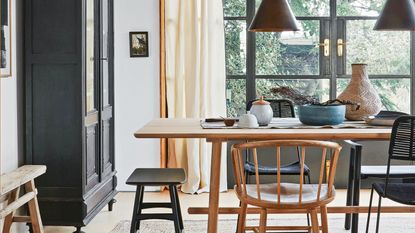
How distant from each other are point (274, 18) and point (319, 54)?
231 centimetres

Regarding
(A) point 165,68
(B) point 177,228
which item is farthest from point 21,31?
(A) point 165,68

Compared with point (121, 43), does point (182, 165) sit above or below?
below

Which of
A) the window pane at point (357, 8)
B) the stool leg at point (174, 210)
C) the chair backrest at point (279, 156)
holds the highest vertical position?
the window pane at point (357, 8)

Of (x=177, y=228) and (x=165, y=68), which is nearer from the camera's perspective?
(x=177, y=228)

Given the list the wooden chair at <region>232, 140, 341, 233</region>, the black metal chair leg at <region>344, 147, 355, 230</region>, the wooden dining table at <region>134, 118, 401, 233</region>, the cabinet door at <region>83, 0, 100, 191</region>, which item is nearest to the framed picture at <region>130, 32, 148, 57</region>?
the cabinet door at <region>83, 0, 100, 191</region>

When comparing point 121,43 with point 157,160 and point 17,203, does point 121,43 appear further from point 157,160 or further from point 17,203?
point 17,203

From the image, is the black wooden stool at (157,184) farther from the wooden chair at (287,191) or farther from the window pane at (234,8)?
the window pane at (234,8)

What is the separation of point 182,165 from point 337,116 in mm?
2461

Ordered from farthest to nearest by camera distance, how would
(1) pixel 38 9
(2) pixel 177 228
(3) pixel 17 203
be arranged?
(1) pixel 38 9 < (2) pixel 177 228 < (3) pixel 17 203

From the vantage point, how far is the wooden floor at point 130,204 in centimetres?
442

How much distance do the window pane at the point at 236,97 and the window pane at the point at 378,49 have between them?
1.09 metres

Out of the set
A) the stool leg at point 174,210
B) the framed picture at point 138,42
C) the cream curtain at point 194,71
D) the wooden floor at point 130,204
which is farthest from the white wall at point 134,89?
the stool leg at point 174,210

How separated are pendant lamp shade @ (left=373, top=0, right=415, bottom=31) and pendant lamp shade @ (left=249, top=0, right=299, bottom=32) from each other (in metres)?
0.61

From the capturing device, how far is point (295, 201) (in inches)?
115
